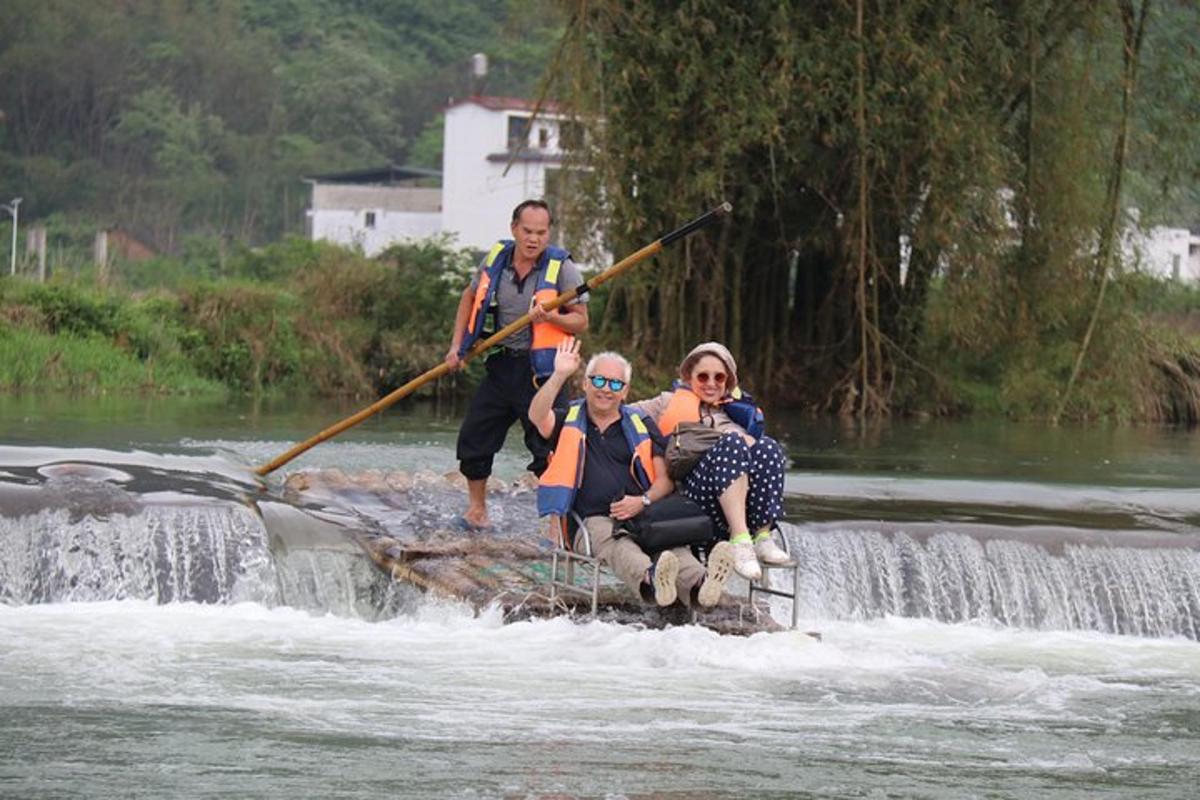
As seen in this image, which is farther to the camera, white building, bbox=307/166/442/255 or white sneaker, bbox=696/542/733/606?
white building, bbox=307/166/442/255

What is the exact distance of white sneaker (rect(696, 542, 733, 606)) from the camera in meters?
9.92

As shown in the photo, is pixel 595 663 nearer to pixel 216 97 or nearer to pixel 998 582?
pixel 998 582

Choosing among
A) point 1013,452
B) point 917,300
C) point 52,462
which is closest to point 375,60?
point 917,300

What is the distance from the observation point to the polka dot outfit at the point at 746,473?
33.6 ft

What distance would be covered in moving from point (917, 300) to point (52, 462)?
13893 mm

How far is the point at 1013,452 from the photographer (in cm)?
2028

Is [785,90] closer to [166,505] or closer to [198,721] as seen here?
[166,505]

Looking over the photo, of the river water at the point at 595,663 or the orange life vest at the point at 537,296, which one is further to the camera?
the orange life vest at the point at 537,296

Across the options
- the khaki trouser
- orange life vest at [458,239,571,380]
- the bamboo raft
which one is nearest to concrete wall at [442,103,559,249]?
the bamboo raft

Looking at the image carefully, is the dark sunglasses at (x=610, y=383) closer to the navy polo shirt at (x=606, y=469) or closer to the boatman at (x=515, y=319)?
the navy polo shirt at (x=606, y=469)

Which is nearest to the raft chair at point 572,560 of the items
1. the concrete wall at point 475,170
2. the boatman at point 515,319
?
the boatman at point 515,319

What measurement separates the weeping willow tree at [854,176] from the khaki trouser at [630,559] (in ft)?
40.2

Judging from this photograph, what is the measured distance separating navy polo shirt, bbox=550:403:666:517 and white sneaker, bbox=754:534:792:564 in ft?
2.14

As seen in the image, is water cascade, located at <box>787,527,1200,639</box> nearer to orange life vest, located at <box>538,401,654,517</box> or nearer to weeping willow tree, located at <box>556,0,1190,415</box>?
orange life vest, located at <box>538,401,654,517</box>
